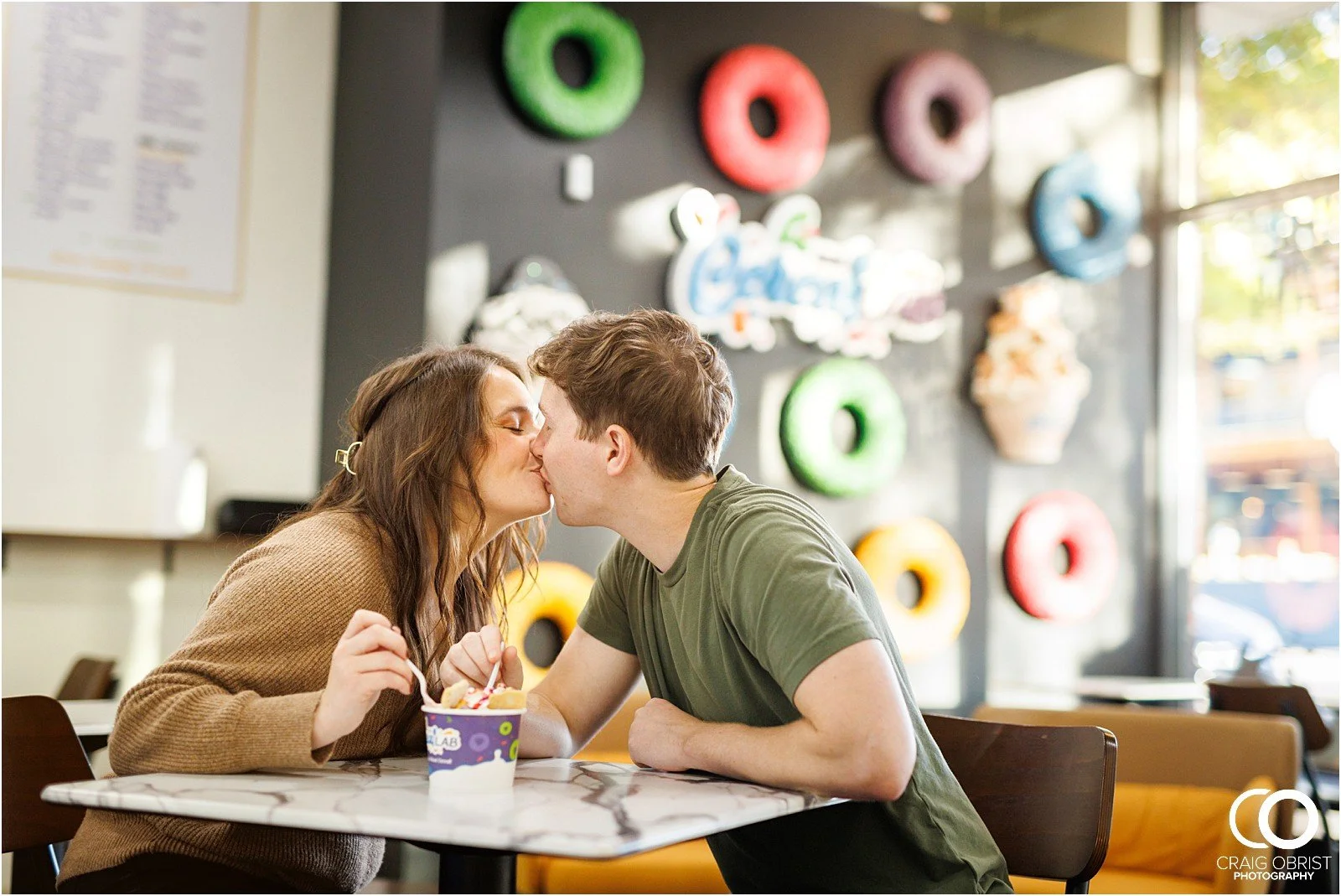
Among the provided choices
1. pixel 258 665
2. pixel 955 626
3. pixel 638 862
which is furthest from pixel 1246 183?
pixel 258 665

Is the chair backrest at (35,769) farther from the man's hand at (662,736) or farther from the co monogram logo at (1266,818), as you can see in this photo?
the co monogram logo at (1266,818)

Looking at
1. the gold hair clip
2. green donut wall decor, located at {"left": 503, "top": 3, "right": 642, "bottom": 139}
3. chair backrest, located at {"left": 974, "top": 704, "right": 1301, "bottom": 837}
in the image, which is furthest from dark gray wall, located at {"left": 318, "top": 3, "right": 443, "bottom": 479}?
chair backrest, located at {"left": 974, "top": 704, "right": 1301, "bottom": 837}

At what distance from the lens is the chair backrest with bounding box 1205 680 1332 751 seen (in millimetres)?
3834

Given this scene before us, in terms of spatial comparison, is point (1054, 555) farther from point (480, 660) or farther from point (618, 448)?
point (480, 660)

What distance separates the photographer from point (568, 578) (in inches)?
150

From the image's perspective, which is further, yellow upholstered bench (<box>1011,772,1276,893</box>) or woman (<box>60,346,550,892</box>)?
yellow upholstered bench (<box>1011,772,1276,893</box>)

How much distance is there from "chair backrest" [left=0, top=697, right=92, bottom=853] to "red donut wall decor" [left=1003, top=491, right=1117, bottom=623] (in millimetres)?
3771

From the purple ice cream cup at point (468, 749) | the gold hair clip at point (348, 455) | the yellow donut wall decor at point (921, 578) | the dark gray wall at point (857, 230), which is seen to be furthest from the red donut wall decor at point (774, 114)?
the purple ice cream cup at point (468, 749)

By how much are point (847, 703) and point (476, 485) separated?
718mm

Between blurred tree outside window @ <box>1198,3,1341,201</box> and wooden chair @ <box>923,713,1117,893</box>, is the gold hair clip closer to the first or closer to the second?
wooden chair @ <box>923,713,1117,893</box>

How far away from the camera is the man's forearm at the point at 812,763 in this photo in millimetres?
1290

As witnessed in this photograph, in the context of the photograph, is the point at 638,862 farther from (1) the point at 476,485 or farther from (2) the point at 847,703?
(2) the point at 847,703

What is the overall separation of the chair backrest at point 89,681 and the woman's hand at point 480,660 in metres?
2.17

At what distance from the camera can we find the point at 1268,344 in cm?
514
